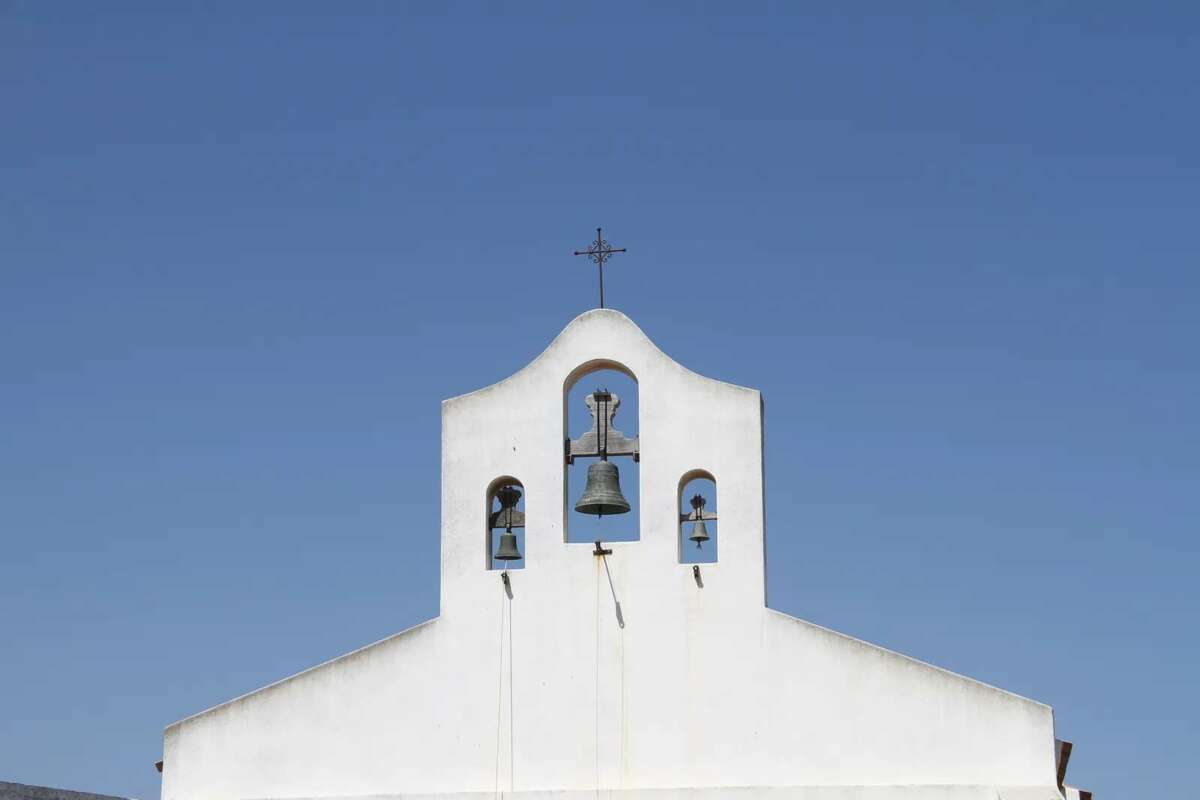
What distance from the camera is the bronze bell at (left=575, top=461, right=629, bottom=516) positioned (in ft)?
76.0

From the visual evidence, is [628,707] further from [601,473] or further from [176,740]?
[176,740]

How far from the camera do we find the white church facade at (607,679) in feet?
72.1

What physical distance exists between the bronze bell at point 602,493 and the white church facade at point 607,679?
226mm

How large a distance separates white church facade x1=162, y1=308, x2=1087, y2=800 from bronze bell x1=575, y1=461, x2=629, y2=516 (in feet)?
0.74

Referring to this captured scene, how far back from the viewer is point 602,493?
76.0 feet

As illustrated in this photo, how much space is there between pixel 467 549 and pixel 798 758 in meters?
4.17

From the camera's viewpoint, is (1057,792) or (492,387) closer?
(1057,792)

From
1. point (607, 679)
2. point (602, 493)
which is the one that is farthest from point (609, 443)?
point (607, 679)

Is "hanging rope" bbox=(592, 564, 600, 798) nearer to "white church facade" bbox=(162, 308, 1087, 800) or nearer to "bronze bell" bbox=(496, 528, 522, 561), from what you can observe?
"white church facade" bbox=(162, 308, 1087, 800)

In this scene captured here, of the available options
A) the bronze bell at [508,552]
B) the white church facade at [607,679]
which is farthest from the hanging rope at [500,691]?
the bronze bell at [508,552]

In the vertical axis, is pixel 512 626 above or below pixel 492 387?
below

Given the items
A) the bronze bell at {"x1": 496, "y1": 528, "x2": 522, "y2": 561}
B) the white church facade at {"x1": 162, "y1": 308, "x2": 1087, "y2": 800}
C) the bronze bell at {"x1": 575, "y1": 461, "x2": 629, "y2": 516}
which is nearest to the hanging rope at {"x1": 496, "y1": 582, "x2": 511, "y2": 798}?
the white church facade at {"x1": 162, "y1": 308, "x2": 1087, "y2": 800}

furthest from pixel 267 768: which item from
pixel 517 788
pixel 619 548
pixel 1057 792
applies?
pixel 1057 792

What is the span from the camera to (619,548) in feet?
75.1
